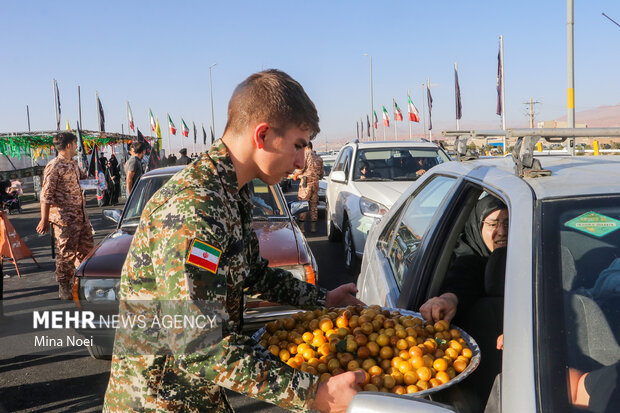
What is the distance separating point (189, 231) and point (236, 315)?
1.48 ft

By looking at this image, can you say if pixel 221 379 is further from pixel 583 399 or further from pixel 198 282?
pixel 583 399

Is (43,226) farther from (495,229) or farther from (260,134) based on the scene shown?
(260,134)

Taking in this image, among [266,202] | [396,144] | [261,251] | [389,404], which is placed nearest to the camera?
[389,404]

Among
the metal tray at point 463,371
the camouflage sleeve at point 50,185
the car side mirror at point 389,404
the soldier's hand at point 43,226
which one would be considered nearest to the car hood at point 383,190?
the camouflage sleeve at point 50,185

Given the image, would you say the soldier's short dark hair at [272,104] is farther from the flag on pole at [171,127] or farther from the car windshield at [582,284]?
the flag on pole at [171,127]

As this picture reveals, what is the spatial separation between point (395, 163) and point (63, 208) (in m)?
4.92

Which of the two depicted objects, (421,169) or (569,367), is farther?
(421,169)

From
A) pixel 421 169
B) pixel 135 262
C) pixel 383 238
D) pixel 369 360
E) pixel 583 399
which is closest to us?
pixel 583 399

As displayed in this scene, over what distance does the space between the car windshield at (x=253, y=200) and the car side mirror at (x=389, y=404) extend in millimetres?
4345

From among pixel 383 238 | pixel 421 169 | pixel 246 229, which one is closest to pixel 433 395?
pixel 246 229

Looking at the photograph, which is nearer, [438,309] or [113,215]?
[438,309]

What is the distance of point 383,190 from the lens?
7539 millimetres

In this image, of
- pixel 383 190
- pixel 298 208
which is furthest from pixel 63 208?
pixel 383 190

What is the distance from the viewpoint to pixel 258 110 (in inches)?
63.4
